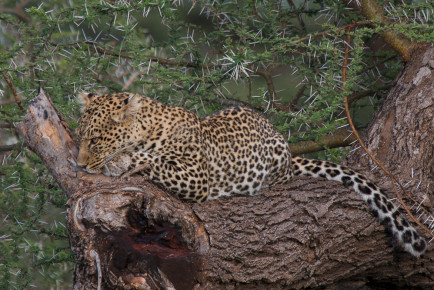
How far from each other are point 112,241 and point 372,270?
310cm

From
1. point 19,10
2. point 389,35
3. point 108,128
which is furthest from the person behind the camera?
point 19,10

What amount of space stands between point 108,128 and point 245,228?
1721mm

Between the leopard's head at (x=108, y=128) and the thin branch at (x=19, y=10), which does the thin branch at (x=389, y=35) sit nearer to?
the leopard's head at (x=108, y=128)

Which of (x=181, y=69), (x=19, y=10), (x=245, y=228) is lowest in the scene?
(x=19, y=10)

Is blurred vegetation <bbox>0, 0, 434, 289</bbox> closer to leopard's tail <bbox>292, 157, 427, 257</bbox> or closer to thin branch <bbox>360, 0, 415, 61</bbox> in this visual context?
thin branch <bbox>360, 0, 415, 61</bbox>

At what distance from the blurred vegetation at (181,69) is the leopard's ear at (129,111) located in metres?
0.82

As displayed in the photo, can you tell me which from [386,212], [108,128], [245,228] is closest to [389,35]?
[386,212]

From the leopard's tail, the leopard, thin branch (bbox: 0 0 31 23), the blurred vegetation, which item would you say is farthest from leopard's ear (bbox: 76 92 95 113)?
thin branch (bbox: 0 0 31 23)

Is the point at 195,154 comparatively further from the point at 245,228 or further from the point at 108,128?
the point at 245,228

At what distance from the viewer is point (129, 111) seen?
627cm

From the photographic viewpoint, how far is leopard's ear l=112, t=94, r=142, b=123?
6.19 m

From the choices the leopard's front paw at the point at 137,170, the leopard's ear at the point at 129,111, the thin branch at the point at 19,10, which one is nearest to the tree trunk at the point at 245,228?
the leopard's front paw at the point at 137,170

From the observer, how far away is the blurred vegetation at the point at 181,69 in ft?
23.2

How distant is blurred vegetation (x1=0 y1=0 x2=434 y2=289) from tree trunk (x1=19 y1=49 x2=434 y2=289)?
74cm
